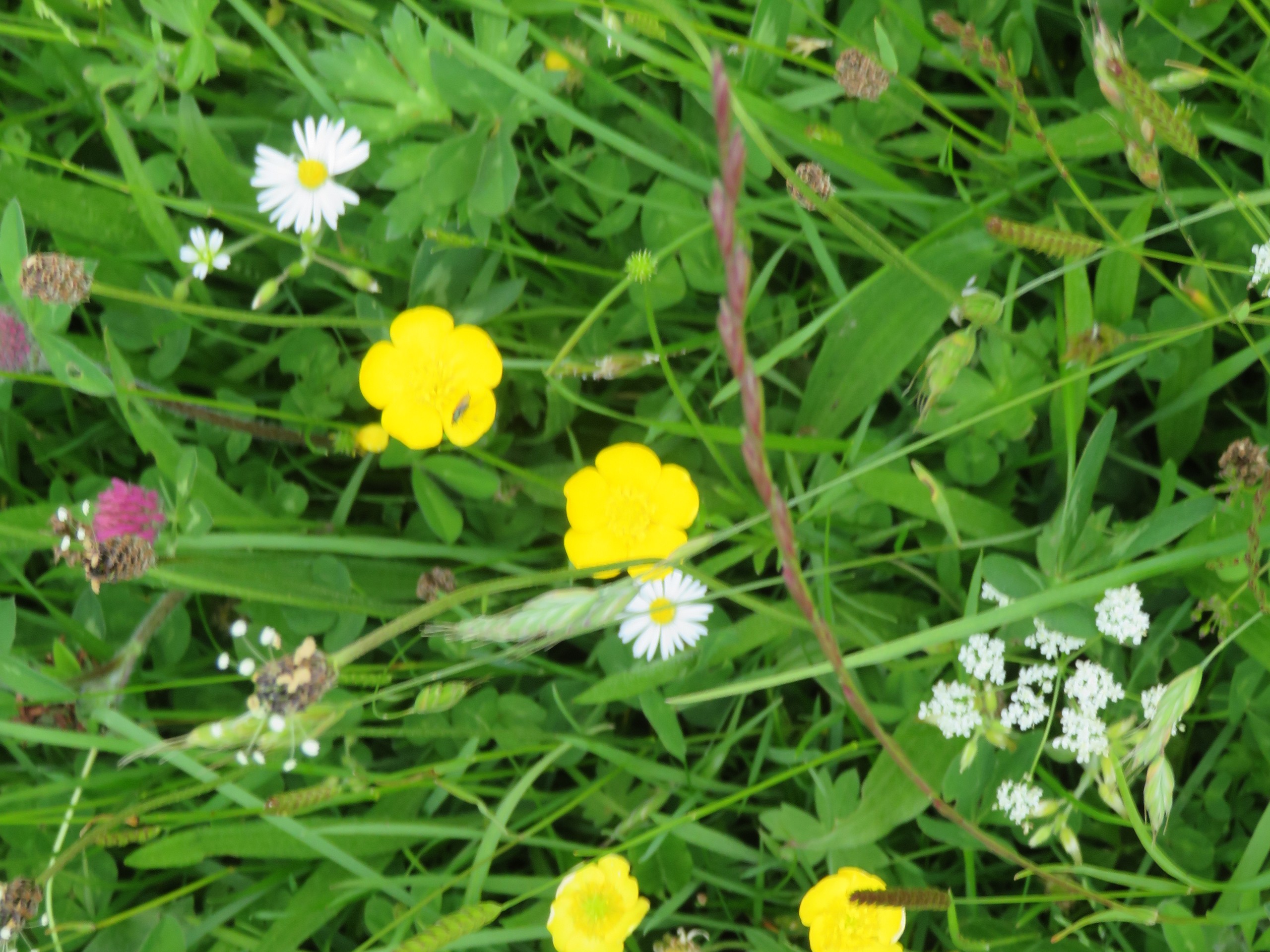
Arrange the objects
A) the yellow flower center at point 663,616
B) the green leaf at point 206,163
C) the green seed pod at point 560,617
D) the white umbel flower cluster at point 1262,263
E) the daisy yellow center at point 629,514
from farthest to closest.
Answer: the green leaf at point 206,163 < the yellow flower center at point 663,616 < the daisy yellow center at point 629,514 < the white umbel flower cluster at point 1262,263 < the green seed pod at point 560,617

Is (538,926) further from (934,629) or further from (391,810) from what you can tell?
(934,629)

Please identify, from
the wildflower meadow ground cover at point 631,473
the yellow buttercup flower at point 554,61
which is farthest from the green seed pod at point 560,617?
the yellow buttercup flower at point 554,61

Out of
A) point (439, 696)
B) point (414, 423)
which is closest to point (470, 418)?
point (414, 423)

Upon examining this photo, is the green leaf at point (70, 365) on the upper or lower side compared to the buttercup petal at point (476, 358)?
upper

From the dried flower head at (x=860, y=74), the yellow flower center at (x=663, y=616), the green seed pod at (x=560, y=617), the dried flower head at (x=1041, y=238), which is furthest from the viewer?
the yellow flower center at (x=663, y=616)

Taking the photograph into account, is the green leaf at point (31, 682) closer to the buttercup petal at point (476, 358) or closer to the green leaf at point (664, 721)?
the buttercup petal at point (476, 358)

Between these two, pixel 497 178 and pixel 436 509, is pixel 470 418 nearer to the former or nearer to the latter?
pixel 436 509

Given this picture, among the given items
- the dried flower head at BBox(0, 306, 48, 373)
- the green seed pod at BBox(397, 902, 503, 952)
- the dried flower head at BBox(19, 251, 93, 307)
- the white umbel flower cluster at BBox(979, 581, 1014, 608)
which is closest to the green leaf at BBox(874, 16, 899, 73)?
the white umbel flower cluster at BBox(979, 581, 1014, 608)
